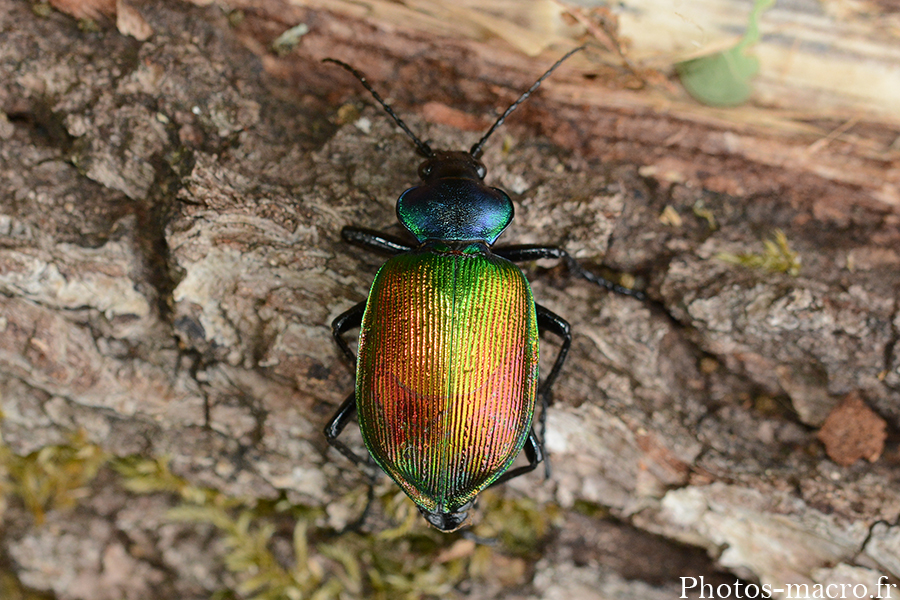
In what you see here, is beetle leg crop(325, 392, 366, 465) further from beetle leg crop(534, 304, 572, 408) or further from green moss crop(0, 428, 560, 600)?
beetle leg crop(534, 304, 572, 408)

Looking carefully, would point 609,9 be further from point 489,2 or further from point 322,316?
point 322,316

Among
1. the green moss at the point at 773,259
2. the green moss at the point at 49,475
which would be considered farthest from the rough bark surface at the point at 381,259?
the green moss at the point at 49,475

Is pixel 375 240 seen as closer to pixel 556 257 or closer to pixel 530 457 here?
pixel 556 257

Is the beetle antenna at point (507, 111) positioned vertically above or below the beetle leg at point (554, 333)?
above

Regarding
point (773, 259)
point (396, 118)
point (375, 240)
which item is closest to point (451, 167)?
point (396, 118)

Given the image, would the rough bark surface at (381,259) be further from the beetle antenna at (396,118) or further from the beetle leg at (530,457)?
the beetle leg at (530,457)

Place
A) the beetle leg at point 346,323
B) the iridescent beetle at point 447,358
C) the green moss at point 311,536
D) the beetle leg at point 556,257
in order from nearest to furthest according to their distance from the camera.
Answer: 1. the iridescent beetle at point 447,358
2. the beetle leg at point 346,323
3. the beetle leg at point 556,257
4. the green moss at point 311,536

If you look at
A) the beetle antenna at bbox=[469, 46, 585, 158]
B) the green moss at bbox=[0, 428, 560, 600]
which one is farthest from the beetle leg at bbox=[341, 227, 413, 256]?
the green moss at bbox=[0, 428, 560, 600]

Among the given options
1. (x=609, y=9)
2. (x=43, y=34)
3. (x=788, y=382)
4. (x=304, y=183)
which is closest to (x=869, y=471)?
(x=788, y=382)
